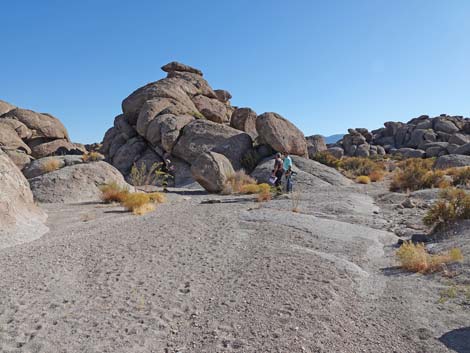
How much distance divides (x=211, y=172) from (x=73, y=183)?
638cm

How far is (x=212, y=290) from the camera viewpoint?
17.0 ft

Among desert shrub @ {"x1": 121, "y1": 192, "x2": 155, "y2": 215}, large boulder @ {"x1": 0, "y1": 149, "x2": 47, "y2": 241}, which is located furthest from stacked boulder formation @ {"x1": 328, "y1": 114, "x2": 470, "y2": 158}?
large boulder @ {"x1": 0, "y1": 149, "x2": 47, "y2": 241}

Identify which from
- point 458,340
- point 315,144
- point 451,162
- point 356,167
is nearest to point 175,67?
point 315,144

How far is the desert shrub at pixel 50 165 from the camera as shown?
17.3 metres

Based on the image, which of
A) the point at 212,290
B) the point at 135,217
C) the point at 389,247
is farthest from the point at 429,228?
the point at 135,217

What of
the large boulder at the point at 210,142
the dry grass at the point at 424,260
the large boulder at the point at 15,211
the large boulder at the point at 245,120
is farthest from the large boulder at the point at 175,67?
the dry grass at the point at 424,260

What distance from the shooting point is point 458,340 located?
3924 mm

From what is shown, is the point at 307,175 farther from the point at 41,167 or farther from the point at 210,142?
the point at 41,167

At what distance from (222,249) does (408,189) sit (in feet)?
46.3

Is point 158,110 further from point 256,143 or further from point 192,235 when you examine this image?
point 192,235

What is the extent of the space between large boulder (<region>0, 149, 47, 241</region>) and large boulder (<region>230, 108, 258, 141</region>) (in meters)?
20.3

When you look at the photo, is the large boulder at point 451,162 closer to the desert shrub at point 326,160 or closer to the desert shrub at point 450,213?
the desert shrub at point 326,160

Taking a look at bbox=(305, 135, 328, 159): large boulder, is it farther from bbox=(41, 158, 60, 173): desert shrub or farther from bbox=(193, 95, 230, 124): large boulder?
bbox=(41, 158, 60, 173): desert shrub

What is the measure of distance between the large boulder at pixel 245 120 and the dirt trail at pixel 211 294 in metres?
20.7
